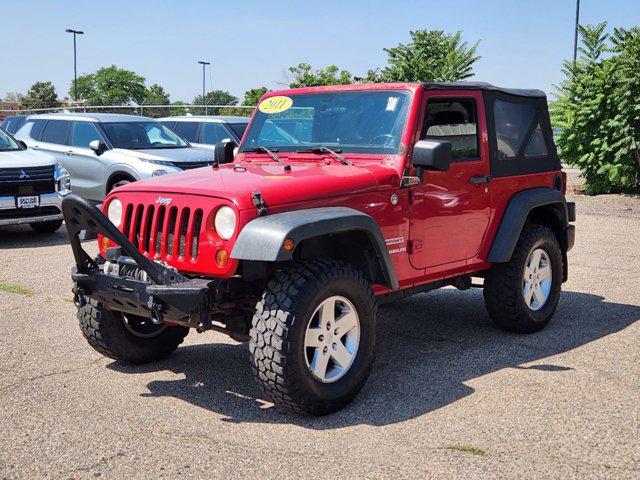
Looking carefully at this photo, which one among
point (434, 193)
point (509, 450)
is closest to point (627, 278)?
point (434, 193)

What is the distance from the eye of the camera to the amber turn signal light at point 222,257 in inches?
171

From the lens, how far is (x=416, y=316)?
279 inches

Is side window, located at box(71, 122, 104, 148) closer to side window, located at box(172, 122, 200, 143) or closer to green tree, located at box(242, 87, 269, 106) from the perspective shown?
side window, located at box(172, 122, 200, 143)

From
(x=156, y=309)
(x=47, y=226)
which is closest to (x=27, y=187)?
(x=47, y=226)

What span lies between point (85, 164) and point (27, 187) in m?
1.88

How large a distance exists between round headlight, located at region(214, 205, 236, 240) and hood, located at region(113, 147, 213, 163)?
7.90 m

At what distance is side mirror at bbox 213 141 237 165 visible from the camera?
249 inches

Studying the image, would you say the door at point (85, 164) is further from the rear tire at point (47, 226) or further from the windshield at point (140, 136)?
the rear tire at point (47, 226)

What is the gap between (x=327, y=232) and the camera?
14.4 feet

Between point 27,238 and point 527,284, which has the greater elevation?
point 527,284

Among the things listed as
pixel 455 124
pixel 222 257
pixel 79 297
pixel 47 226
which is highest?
pixel 455 124

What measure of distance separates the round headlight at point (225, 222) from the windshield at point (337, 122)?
1342 millimetres

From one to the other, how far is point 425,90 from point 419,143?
59 centimetres

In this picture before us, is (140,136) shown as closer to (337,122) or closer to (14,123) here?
(14,123)
